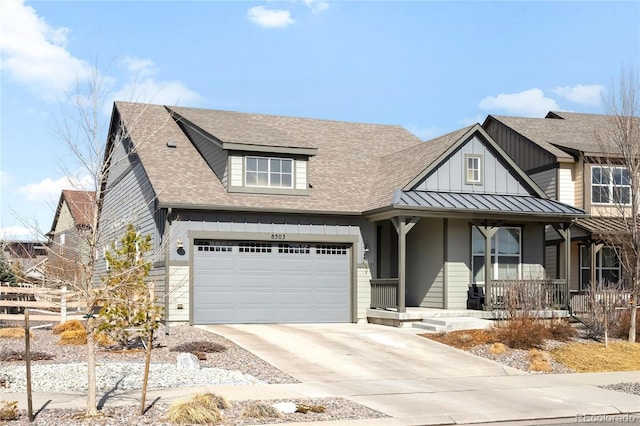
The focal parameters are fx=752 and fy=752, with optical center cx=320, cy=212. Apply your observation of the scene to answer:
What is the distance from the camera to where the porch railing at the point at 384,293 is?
881 inches

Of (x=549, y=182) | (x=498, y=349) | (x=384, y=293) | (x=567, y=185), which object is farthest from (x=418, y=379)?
(x=549, y=182)

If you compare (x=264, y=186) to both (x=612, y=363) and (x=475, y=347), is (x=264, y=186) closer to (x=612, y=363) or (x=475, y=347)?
(x=475, y=347)

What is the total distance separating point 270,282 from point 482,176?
7.65 meters

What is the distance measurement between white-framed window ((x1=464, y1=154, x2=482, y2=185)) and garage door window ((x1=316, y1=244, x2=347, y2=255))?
14.9 ft

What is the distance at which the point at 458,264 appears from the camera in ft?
77.2

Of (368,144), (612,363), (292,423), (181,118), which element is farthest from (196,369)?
(368,144)

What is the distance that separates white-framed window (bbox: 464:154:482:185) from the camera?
78.9 ft

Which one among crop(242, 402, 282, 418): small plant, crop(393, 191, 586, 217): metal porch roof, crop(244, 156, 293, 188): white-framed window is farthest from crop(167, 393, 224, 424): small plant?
crop(244, 156, 293, 188): white-framed window

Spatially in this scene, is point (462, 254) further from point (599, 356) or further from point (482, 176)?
point (599, 356)

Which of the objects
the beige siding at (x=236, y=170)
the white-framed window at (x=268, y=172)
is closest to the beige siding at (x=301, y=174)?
the white-framed window at (x=268, y=172)

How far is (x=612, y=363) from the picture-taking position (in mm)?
16156

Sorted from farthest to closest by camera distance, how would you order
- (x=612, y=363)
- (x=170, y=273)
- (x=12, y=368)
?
(x=170, y=273) → (x=612, y=363) → (x=12, y=368)

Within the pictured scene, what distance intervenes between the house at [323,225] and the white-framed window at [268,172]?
34mm

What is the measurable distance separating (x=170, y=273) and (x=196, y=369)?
7.60m
